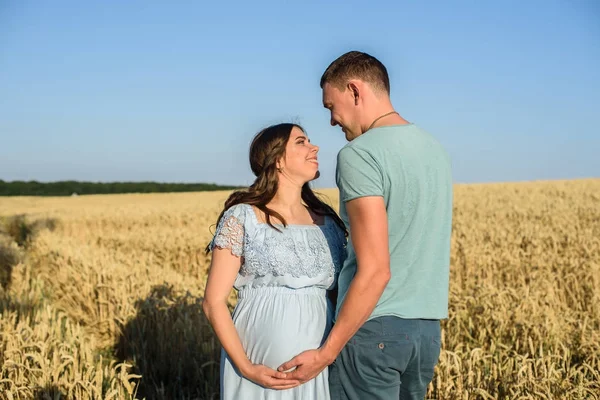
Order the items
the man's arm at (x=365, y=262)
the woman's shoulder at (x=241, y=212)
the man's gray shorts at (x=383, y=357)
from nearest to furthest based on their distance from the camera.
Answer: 1. the man's arm at (x=365, y=262)
2. the man's gray shorts at (x=383, y=357)
3. the woman's shoulder at (x=241, y=212)

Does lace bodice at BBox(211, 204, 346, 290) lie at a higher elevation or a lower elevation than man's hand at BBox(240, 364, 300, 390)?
higher

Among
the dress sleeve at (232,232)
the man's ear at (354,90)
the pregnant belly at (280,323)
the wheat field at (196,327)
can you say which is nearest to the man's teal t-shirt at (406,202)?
the man's ear at (354,90)

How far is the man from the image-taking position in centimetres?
221

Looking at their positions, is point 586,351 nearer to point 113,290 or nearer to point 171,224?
point 113,290

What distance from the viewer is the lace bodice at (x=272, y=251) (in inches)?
109

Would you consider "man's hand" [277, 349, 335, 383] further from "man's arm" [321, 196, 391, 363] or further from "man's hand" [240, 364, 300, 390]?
"man's arm" [321, 196, 391, 363]

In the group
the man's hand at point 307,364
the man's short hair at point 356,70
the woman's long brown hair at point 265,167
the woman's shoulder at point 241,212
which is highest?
the man's short hair at point 356,70

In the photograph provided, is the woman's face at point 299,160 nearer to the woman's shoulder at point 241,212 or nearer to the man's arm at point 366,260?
the woman's shoulder at point 241,212

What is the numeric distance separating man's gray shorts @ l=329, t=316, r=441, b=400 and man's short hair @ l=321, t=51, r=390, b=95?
35.1 inches

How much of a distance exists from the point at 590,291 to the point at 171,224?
1579cm

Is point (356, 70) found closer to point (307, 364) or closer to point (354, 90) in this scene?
point (354, 90)

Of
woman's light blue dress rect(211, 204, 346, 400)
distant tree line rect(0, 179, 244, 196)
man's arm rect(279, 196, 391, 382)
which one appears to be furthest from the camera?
distant tree line rect(0, 179, 244, 196)

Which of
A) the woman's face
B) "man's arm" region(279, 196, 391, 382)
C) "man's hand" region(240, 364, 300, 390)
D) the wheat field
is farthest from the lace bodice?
the wheat field

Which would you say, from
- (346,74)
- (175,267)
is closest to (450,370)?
(346,74)
